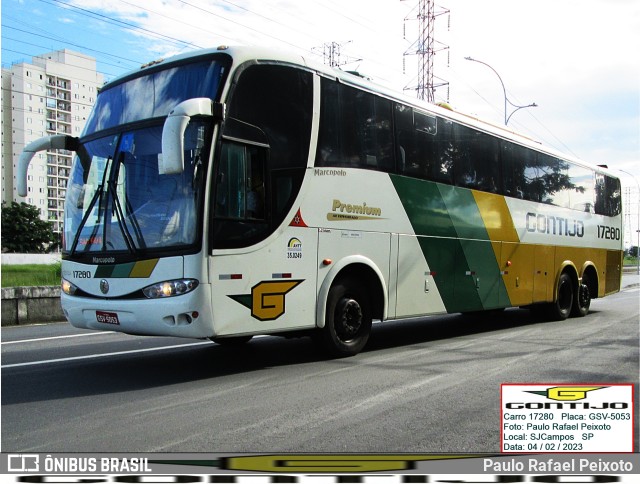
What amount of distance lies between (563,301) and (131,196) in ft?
35.3

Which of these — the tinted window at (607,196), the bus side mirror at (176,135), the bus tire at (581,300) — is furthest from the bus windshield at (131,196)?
the tinted window at (607,196)

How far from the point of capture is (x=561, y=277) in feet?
46.5

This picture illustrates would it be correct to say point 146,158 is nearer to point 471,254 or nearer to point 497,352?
point 497,352

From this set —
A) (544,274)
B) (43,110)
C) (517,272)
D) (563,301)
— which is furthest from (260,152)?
(43,110)

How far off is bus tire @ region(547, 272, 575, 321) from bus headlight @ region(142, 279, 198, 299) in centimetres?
987

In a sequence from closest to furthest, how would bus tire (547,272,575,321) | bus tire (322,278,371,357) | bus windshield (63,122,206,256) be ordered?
1. bus windshield (63,122,206,256)
2. bus tire (322,278,371,357)
3. bus tire (547,272,575,321)

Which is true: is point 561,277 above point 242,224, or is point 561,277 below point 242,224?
below

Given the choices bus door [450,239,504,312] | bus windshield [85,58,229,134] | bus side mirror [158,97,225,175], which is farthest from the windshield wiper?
bus door [450,239,504,312]

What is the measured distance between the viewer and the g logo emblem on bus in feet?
22.9

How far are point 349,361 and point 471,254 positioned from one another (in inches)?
153

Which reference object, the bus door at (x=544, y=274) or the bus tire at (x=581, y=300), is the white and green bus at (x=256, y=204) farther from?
the bus tire at (x=581, y=300)

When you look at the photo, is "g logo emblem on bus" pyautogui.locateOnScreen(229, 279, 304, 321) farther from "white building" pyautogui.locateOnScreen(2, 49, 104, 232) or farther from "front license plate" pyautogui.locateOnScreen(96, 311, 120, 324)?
"white building" pyautogui.locateOnScreen(2, 49, 104, 232)

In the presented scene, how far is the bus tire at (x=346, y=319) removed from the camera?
319 inches

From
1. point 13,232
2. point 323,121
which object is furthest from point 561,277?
point 13,232
